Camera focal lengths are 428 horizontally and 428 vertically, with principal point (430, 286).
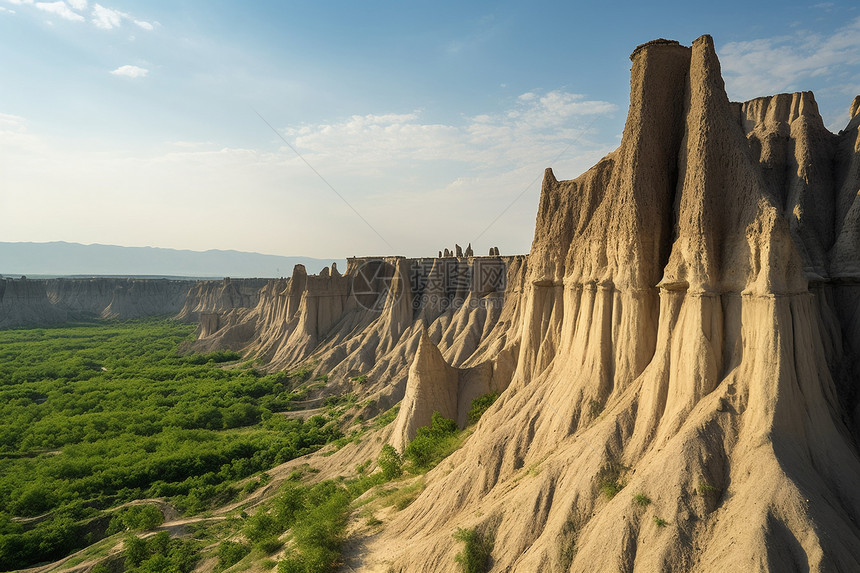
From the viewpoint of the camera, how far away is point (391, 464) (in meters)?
25.3

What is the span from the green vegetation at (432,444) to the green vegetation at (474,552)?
8.05 metres

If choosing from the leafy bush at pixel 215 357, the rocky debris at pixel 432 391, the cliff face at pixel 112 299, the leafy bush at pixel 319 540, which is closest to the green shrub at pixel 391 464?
the rocky debris at pixel 432 391

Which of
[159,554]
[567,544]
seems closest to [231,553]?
[159,554]

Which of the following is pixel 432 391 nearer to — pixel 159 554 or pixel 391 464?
pixel 391 464

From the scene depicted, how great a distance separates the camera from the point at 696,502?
12.4 meters

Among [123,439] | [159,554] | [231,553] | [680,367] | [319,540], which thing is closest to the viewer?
[680,367]

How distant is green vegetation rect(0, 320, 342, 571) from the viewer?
28562 mm

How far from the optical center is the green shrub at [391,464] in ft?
81.4

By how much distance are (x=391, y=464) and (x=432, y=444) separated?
2955 mm

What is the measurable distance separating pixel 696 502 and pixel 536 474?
5523 millimetres

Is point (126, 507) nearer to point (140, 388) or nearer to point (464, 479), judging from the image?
point (464, 479)

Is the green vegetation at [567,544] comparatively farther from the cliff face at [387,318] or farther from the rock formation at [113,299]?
the rock formation at [113,299]

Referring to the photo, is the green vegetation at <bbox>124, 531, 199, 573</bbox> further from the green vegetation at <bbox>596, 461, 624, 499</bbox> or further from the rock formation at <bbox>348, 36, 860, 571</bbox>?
the green vegetation at <bbox>596, 461, 624, 499</bbox>

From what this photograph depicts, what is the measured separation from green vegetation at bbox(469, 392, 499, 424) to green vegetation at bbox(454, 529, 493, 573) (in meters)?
11.9
